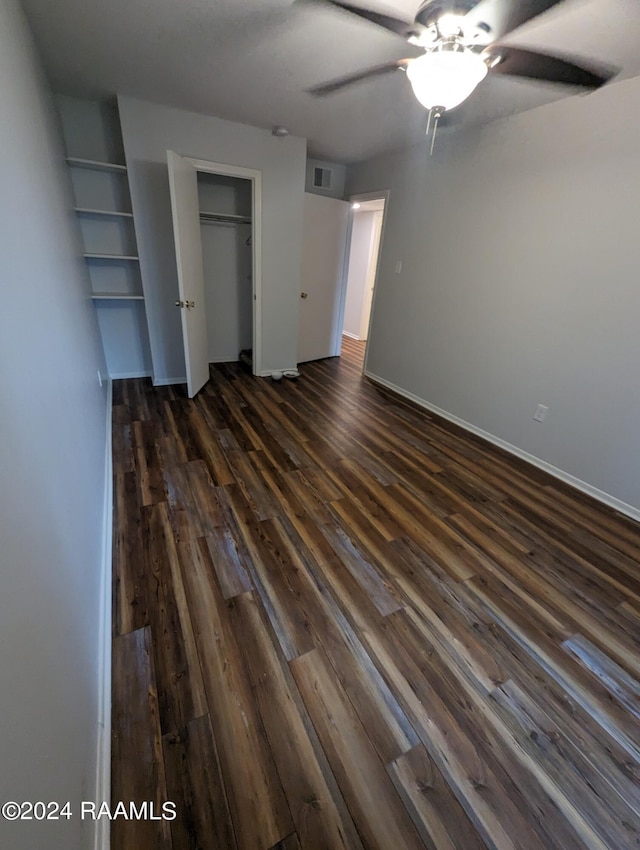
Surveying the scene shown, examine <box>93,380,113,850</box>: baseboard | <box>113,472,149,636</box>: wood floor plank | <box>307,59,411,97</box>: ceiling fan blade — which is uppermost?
<box>307,59,411,97</box>: ceiling fan blade

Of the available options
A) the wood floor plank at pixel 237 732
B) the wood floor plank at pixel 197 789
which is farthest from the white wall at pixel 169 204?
the wood floor plank at pixel 197 789

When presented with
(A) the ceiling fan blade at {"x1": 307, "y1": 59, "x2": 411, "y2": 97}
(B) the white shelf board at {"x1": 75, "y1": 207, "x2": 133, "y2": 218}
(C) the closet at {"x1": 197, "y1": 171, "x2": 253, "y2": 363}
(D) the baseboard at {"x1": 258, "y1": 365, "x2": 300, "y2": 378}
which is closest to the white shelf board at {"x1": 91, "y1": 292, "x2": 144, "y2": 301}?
(B) the white shelf board at {"x1": 75, "y1": 207, "x2": 133, "y2": 218}

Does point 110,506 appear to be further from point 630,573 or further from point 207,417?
point 630,573

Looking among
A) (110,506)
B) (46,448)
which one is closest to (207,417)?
(110,506)

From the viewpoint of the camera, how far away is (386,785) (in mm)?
1023

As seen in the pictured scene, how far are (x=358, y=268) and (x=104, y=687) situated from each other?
636cm

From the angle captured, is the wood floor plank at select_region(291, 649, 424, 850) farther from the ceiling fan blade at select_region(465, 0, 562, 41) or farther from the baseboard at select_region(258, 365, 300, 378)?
the baseboard at select_region(258, 365, 300, 378)

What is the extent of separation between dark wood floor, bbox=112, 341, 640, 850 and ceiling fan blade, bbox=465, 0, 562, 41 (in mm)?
2204

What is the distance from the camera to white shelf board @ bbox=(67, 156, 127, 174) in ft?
9.38

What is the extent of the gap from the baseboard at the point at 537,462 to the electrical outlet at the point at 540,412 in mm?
300

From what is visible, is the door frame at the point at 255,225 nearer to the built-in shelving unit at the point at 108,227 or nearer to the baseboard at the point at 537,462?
the built-in shelving unit at the point at 108,227

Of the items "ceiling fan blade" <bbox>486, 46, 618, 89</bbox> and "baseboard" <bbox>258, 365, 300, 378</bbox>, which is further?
"baseboard" <bbox>258, 365, 300, 378</bbox>

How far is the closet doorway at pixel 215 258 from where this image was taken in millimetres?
3016

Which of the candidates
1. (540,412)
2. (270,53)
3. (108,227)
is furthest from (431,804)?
(108,227)
